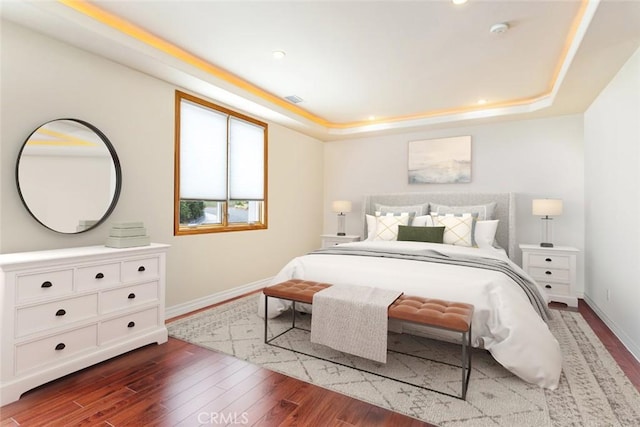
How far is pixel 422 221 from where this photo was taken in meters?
4.30

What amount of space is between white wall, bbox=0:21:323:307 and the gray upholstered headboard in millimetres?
1855

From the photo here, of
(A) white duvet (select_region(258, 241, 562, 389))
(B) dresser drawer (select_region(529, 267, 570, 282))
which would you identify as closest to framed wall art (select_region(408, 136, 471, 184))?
(B) dresser drawer (select_region(529, 267, 570, 282))

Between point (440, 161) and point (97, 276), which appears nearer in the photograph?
point (97, 276)

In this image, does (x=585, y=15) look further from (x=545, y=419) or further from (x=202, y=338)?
(x=202, y=338)

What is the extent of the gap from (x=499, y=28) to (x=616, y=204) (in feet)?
6.25

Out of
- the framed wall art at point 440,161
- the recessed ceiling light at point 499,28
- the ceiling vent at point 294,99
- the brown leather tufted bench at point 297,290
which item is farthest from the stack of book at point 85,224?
the framed wall art at point 440,161

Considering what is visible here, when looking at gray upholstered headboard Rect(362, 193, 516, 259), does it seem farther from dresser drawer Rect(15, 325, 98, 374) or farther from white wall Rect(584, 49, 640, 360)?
dresser drawer Rect(15, 325, 98, 374)

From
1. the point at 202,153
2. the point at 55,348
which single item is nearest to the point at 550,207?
the point at 202,153

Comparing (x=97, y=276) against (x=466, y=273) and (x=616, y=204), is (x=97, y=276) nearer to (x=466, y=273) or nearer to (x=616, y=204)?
(x=466, y=273)

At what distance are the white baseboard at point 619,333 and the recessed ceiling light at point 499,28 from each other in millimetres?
2576

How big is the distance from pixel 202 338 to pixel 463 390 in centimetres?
203

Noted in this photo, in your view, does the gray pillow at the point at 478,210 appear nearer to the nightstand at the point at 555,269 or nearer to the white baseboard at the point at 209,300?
the nightstand at the point at 555,269

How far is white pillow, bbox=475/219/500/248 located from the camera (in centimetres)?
388

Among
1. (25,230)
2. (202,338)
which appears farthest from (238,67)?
(202,338)
